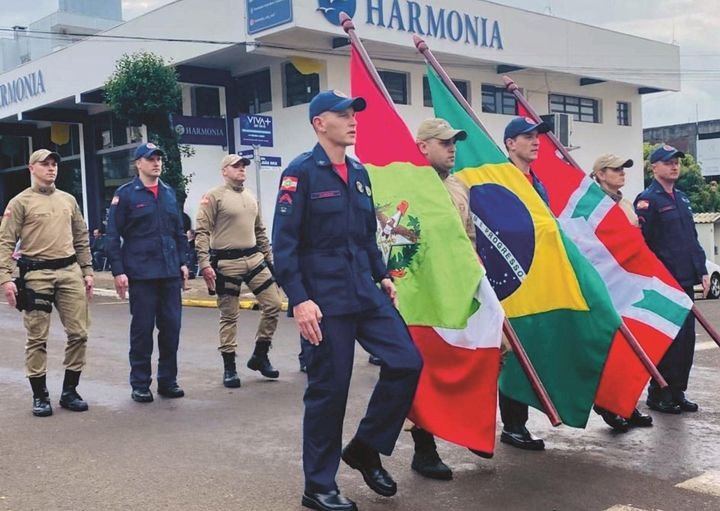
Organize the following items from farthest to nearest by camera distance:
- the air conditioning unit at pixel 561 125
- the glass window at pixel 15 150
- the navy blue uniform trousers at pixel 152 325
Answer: the glass window at pixel 15 150
the air conditioning unit at pixel 561 125
the navy blue uniform trousers at pixel 152 325

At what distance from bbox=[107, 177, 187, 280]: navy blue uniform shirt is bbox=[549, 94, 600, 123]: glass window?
20837mm

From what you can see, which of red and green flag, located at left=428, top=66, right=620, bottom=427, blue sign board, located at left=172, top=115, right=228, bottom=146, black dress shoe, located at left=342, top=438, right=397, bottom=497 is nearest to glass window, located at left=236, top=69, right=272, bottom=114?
blue sign board, located at left=172, top=115, right=228, bottom=146

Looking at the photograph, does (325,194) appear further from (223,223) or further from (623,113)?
(623,113)

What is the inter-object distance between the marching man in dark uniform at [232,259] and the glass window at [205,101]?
15540mm

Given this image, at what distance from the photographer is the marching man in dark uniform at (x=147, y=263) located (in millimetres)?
6836

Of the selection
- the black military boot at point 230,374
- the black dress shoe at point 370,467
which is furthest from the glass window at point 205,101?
the black dress shoe at point 370,467

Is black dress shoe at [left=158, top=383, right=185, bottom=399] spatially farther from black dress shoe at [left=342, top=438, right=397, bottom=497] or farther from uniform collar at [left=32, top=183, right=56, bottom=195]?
black dress shoe at [left=342, top=438, right=397, bottom=497]

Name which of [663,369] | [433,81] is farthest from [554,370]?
[433,81]

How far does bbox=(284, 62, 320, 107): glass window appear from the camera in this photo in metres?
20.4

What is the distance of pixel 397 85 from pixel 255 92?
3.72m

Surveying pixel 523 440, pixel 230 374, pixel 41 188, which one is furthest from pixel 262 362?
pixel 523 440

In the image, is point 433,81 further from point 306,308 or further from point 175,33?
point 175,33

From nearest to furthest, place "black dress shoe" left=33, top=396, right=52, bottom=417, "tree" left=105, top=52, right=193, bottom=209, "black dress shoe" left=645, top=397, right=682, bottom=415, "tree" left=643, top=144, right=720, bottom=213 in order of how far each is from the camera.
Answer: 1. "black dress shoe" left=645, top=397, right=682, bottom=415
2. "black dress shoe" left=33, top=396, right=52, bottom=417
3. "tree" left=105, top=52, right=193, bottom=209
4. "tree" left=643, top=144, right=720, bottom=213

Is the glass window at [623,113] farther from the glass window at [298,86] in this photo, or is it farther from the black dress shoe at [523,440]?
the black dress shoe at [523,440]
